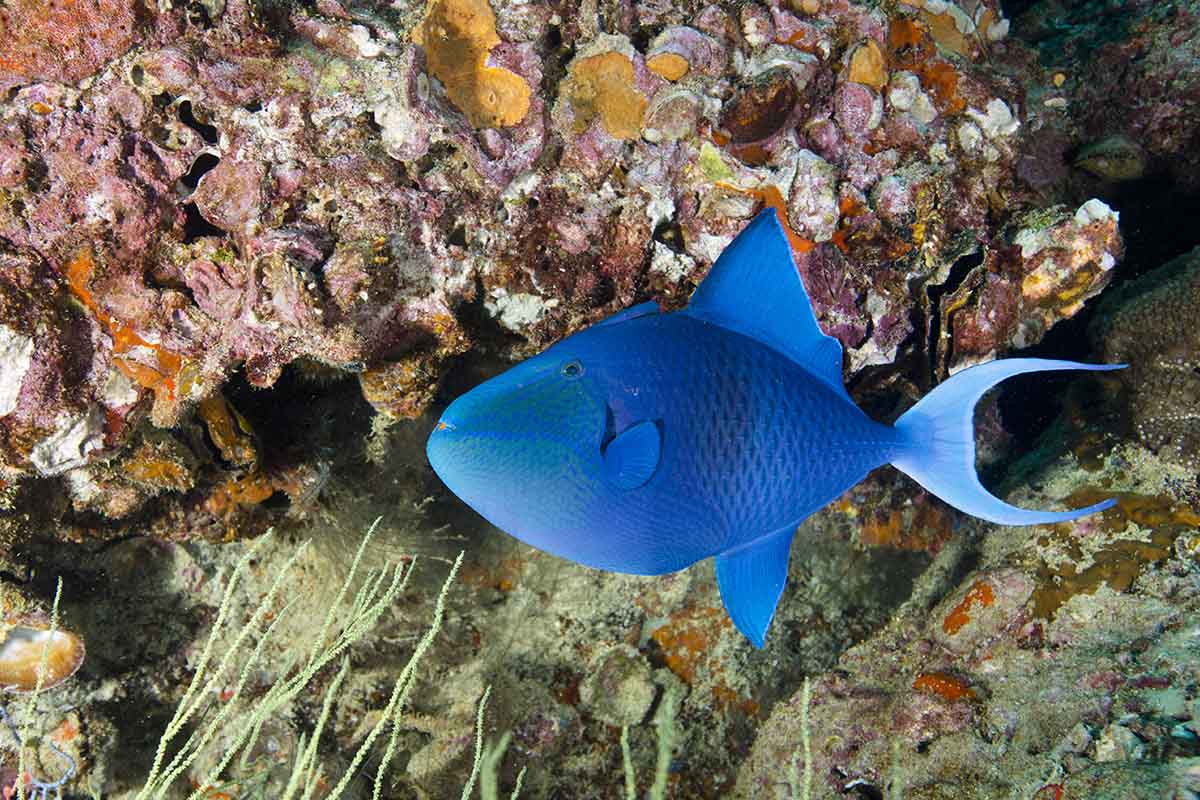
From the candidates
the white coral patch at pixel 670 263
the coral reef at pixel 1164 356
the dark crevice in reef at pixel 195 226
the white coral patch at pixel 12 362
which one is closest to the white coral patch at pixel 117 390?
the white coral patch at pixel 12 362

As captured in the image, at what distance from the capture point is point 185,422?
2564 mm

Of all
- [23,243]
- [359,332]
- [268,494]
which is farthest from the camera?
[268,494]

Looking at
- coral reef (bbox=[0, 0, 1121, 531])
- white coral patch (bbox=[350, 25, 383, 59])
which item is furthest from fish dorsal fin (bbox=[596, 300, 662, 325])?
white coral patch (bbox=[350, 25, 383, 59])

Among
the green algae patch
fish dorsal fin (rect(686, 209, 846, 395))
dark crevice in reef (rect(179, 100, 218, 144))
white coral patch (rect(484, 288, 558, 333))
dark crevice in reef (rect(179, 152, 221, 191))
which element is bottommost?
the green algae patch

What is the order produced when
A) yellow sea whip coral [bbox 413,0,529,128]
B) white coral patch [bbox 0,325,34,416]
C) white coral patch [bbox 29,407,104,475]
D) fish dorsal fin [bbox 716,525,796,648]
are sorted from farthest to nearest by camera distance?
yellow sea whip coral [bbox 413,0,529,128]
white coral patch [bbox 29,407,104,475]
white coral patch [bbox 0,325,34,416]
fish dorsal fin [bbox 716,525,796,648]

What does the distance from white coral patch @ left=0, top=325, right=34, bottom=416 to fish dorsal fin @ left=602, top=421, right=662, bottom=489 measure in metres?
1.78

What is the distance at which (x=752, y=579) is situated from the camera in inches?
67.4

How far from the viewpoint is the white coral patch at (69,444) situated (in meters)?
2.06

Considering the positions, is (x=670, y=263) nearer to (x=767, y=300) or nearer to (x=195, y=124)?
(x=767, y=300)

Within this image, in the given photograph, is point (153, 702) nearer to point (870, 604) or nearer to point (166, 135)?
point (166, 135)

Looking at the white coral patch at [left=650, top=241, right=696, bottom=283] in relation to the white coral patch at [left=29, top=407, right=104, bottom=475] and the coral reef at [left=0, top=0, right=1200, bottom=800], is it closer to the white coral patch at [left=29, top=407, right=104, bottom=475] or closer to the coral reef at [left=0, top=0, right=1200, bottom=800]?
the coral reef at [left=0, top=0, right=1200, bottom=800]

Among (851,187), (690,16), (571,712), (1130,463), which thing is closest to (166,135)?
(690,16)

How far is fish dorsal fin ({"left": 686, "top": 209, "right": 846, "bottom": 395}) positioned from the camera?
5.13 ft

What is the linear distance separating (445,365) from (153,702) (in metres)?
2.18
